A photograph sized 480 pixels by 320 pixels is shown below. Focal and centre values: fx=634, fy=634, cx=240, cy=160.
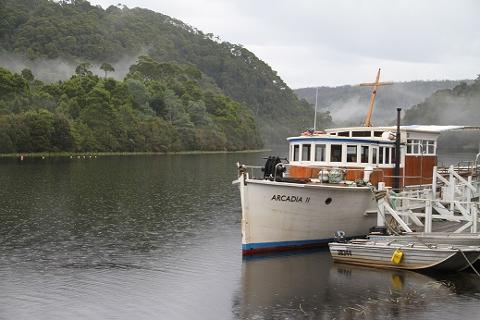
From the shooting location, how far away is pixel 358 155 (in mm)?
36000

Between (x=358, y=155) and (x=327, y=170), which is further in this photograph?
(x=358, y=155)

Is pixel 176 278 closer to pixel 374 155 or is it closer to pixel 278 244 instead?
pixel 278 244

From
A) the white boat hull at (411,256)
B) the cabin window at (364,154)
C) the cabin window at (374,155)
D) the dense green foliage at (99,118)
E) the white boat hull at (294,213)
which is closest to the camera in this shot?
the white boat hull at (411,256)

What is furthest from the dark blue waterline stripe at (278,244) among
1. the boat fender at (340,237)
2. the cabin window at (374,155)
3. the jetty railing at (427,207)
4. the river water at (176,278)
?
the cabin window at (374,155)

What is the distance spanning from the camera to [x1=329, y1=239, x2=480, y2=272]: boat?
28250 millimetres

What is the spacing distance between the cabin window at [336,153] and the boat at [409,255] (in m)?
6.53

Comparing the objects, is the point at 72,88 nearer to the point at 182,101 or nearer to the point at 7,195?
the point at 182,101

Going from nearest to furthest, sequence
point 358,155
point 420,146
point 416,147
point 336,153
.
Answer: point 336,153 → point 358,155 → point 416,147 → point 420,146

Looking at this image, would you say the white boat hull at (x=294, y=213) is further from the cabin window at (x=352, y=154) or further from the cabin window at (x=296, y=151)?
the cabin window at (x=296, y=151)

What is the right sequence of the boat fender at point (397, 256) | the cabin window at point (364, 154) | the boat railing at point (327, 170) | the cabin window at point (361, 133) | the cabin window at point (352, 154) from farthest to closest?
the cabin window at point (361, 133) → the cabin window at point (364, 154) → the cabin window at point (352, 154) → the boat railing at point (327, 170) → the boat fender at point (397, 256)

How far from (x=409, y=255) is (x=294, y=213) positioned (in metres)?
6.22

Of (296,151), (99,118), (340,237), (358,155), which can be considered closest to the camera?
(340,237)

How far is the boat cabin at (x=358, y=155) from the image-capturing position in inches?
1404

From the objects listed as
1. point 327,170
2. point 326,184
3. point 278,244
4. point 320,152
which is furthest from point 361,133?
point 278,244
